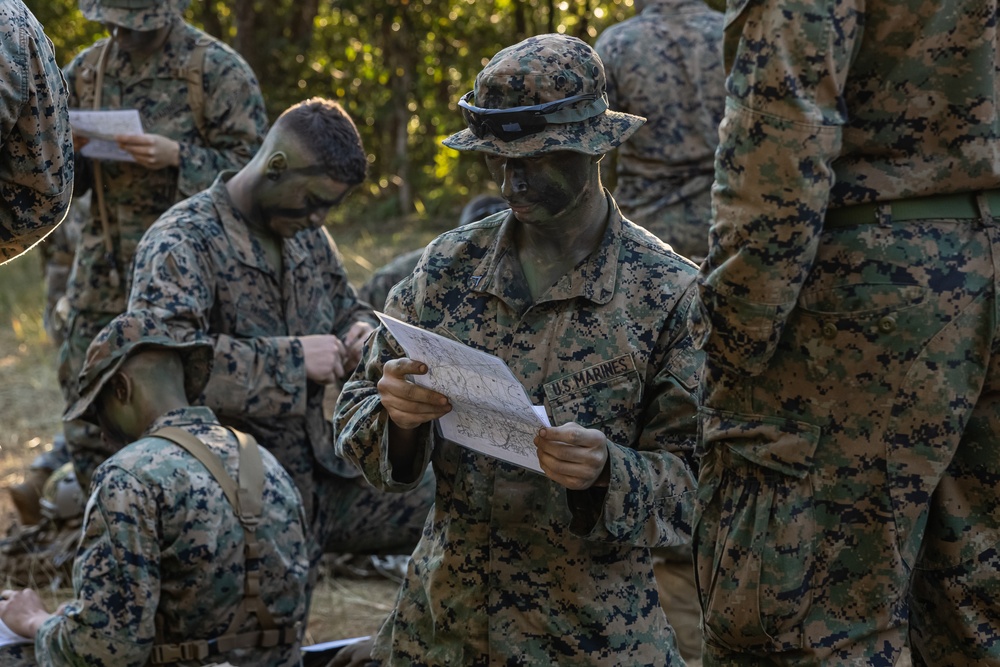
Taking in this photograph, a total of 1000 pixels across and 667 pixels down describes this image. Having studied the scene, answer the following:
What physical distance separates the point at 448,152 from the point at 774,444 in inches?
443

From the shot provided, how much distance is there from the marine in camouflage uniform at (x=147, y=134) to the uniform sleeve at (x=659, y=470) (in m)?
3.00

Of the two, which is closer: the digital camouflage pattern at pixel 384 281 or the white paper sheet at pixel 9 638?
the white paper sheet at pixel 9 638

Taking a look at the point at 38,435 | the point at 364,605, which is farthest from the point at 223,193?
the point at 38,435

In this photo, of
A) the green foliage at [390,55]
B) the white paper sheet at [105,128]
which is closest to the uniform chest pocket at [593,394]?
the white paper sheet at [105,128]

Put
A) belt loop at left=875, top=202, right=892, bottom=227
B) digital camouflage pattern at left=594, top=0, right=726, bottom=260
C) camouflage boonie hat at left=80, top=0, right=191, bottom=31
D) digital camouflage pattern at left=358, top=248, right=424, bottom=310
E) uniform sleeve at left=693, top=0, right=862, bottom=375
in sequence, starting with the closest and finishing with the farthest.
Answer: uniform sleeve at left=693, top=0, right=862, bottom=375, belt loop at left=875, top=202, right=892, bottom=227, camouflage boonie hat at left=80, top=0, right=191, bottom=31, digital camouflage pattern at left=594, top=0, right=726, bottom=260, digital camouflage pattern at left=358, top=248, right=424, bottom=310

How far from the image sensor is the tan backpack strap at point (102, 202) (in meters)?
5.39

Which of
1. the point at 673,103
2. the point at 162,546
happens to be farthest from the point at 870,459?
the point at 673,103

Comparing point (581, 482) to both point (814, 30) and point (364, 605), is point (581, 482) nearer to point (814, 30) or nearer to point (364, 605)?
point (814, 30)

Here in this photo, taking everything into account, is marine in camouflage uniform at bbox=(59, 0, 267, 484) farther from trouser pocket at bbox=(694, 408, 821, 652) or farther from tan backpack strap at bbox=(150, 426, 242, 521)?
trouser pocket at bbox=(694, 408, 821, 652)

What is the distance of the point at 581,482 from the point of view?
2457 mm

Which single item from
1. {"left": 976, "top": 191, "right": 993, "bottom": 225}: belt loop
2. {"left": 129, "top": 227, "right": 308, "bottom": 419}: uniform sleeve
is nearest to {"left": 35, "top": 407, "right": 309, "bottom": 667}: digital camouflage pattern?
{"left": 129, "top": 227, "right": 308, "bottom": 419}: uniform sleeve

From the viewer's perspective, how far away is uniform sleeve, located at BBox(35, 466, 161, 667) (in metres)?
3.30

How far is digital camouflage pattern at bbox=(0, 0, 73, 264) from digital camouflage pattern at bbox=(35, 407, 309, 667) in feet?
2.50

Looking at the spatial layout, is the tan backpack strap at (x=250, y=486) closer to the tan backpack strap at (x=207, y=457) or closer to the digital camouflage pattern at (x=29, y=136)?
the tan backpack strap at (x=207, y=457)
